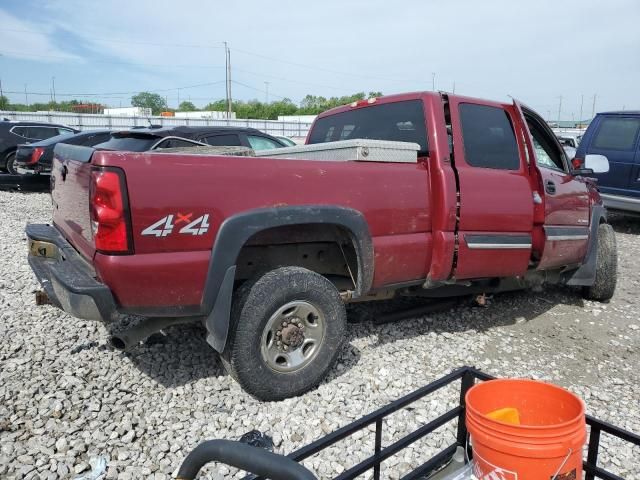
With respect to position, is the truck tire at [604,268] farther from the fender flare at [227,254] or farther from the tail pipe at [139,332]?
the tail pipe at [139,332]

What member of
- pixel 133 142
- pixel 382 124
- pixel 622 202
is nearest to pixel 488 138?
pixel 382 124

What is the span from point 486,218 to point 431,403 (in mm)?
1445

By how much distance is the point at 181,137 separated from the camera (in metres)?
7.66

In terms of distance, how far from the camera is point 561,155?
16.0 feet

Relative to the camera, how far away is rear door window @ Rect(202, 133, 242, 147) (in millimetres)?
8146

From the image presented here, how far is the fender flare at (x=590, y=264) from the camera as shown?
5031 millimetres

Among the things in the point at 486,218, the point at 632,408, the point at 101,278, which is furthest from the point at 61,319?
the point at 632,408

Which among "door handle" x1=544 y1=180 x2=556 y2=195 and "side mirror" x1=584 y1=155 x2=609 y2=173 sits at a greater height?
"side mirror" x1=584 y1=155 x2=609 y2=173

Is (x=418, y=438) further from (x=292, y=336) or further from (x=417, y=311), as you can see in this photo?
(x=417, y=311)

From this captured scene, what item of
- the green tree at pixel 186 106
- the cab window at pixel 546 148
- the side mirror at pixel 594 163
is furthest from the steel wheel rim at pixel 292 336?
the green tree at pixel 186 106

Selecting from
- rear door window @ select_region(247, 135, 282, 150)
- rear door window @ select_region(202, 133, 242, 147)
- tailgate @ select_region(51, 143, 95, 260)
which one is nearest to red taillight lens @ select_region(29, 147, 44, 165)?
rear door window @ select_region(202, 133, 242, 147)

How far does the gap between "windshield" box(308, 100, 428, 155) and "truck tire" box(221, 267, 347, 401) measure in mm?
1411

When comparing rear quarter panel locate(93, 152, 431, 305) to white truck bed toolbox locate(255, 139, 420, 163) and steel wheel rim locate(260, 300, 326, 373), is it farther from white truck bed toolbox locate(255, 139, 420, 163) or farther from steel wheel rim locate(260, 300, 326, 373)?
steel wheel rim locate(260, 300, 326, 373)

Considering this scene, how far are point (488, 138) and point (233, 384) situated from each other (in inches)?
106
